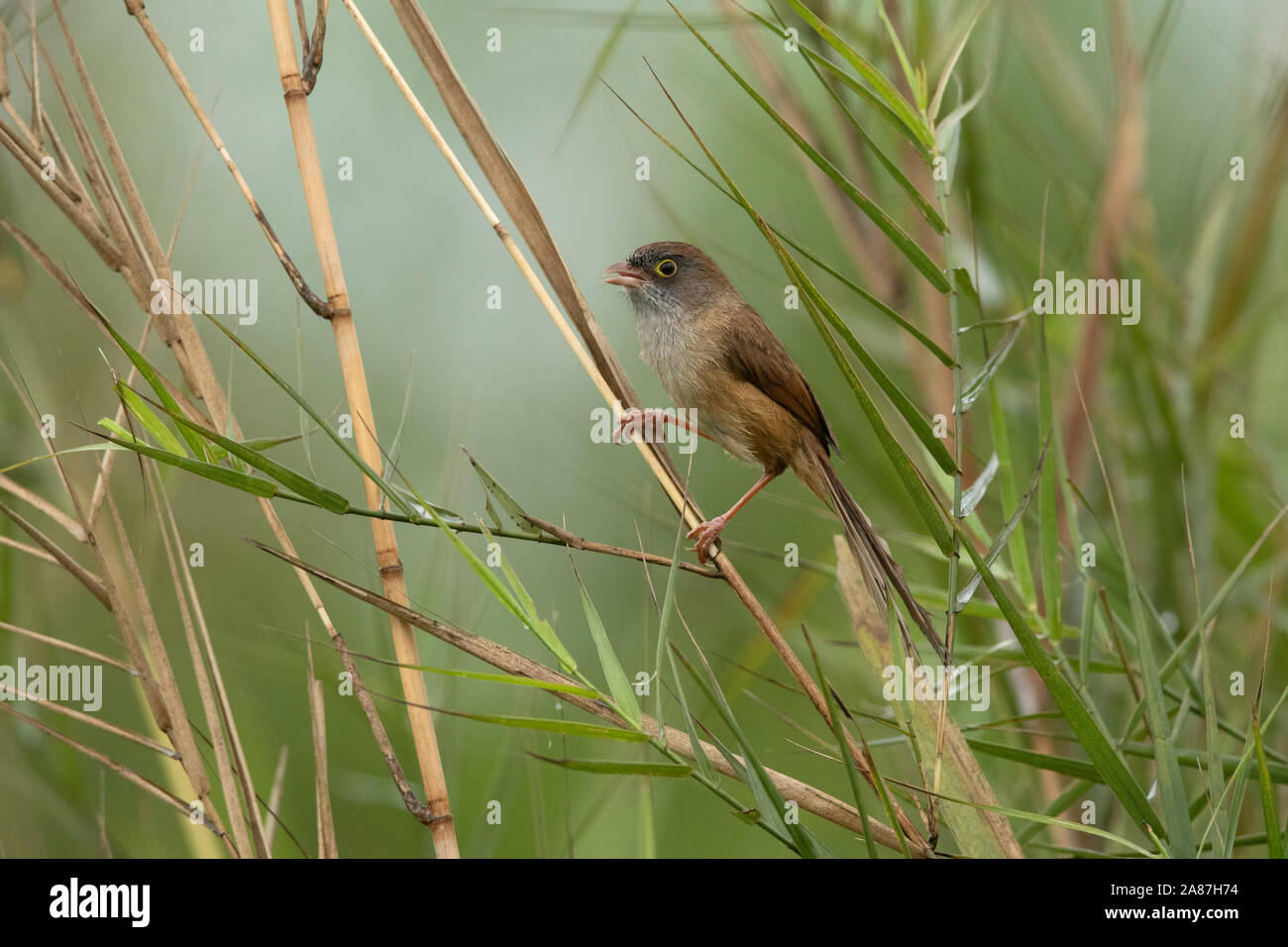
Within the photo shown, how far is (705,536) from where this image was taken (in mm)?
2957

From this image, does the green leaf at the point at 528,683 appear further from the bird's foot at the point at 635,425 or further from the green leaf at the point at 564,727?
the bird's foot at the point at 635,425

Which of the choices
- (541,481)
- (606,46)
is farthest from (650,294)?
(606,46)

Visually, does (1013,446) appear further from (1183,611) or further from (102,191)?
(102,191)

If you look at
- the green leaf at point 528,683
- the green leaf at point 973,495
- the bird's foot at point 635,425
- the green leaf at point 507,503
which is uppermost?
the bird's foot at point 635,425

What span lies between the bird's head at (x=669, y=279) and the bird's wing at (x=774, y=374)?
0.18 metres

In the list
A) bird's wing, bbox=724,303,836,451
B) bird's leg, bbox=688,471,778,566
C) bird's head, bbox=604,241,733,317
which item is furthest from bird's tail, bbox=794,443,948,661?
bird's head, bbox=604,241,733,317

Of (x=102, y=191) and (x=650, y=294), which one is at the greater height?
(x=650, y=294)

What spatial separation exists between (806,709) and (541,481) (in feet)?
4.94

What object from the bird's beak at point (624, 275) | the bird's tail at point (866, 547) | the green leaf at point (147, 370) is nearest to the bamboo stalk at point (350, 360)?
the green leaf at point (147, 370)

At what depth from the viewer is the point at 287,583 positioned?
4.38 metres

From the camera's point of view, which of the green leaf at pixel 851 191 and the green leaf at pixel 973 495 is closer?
the green leaf at pixel 851 191

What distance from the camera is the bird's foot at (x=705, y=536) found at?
2.56m

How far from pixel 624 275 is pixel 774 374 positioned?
665 mm

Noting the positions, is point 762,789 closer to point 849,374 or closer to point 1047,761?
point 849,374
